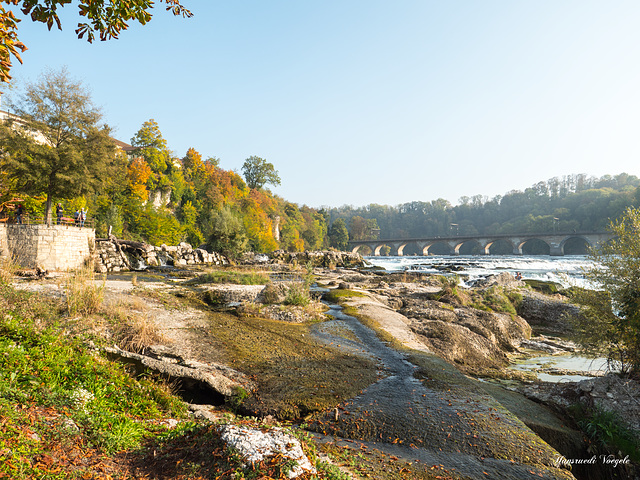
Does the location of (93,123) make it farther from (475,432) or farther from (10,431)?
(475,432)

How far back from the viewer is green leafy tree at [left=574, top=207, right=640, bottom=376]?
671cm

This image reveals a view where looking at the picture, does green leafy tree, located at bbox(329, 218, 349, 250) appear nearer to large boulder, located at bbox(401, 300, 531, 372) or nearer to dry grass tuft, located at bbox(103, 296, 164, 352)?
large boulder, located at bbox(401, 300, 531, 372)

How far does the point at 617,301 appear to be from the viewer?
7195 millimetres

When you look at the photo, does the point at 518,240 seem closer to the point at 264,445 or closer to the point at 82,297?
the point at 82,297

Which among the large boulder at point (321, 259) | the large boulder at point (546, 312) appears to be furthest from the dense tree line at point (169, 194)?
the large boulder at point (546, 312)

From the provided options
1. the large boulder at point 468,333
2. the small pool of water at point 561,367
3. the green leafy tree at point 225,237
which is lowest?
the small pool of water at point 561,367

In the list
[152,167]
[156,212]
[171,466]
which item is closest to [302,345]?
[171,466]

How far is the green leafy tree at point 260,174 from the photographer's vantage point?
7962 centimetres

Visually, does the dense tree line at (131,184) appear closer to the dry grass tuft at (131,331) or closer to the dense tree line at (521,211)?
the dry grass tuft at (131,331)

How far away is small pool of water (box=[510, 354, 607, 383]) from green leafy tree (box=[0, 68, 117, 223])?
26.5 m

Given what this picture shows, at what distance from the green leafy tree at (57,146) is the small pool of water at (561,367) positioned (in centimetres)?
2651

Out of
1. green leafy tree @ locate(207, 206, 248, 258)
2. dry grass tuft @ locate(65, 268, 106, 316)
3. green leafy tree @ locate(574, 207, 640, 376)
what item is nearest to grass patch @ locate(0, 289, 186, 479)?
dry grass tuft @ locate(65, 268, 106, 316)

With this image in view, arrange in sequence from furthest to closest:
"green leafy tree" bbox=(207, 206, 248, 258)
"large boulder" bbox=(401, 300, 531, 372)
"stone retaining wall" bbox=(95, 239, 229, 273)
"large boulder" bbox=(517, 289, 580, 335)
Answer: "green leafy tree" bbox=(207, 206, 248, 258) < "stone retaining wall" bbox=(95, 239, 229, 273) < "large boulder" bbox=(517, 289, 580, 335) < "large boulder" bbox=(401, 300, 531, 372)

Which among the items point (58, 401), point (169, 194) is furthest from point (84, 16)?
point (169, 194)
